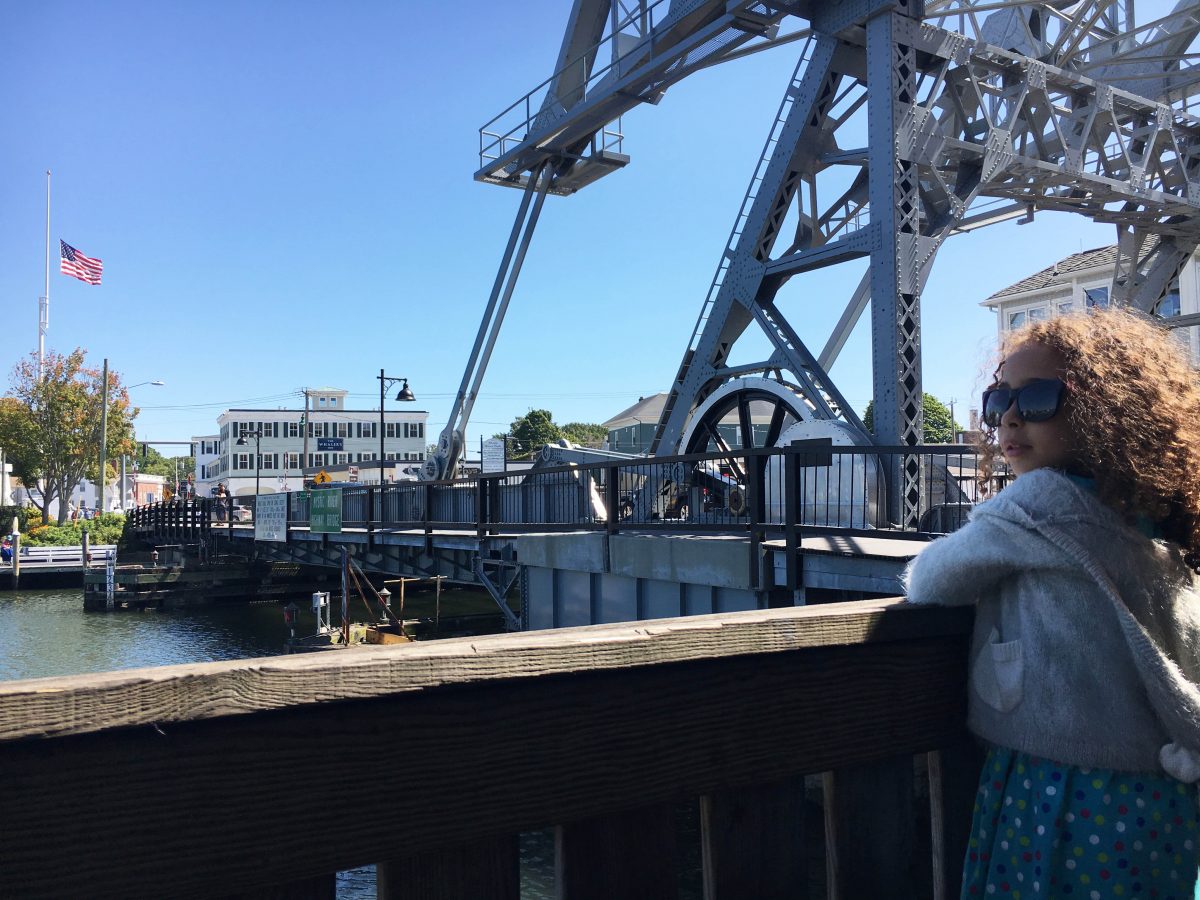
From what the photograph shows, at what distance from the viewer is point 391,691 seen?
1302 millimetres

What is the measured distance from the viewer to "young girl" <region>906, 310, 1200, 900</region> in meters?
1.61

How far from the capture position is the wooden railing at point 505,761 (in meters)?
1.15

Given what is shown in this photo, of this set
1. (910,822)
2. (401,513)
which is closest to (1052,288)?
(401,513)

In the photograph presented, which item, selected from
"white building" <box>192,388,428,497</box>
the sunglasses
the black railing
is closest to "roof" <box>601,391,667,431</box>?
"white building" <box>192,388,428,497</box>

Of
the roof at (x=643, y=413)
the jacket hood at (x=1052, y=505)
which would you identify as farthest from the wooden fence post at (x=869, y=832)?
the roof at (x=643, y=413)

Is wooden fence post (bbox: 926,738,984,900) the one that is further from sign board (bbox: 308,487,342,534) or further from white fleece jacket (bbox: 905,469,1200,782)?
sign board (bbox: 308,487,342,534)

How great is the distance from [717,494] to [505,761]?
13.3m

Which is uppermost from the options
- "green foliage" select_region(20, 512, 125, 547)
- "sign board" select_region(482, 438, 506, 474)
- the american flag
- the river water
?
the american flag

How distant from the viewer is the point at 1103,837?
1.60 m

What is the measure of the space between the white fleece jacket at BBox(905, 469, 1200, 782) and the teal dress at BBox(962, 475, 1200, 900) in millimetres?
49

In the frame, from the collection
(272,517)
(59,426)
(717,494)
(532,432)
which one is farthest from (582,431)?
(717,494)

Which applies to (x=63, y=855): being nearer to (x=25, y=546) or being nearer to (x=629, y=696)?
(x=629, y=696)

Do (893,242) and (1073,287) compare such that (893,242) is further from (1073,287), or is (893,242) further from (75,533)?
(75,533)

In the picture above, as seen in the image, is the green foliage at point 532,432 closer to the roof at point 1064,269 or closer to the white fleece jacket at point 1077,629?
the roof at point 1064,269
